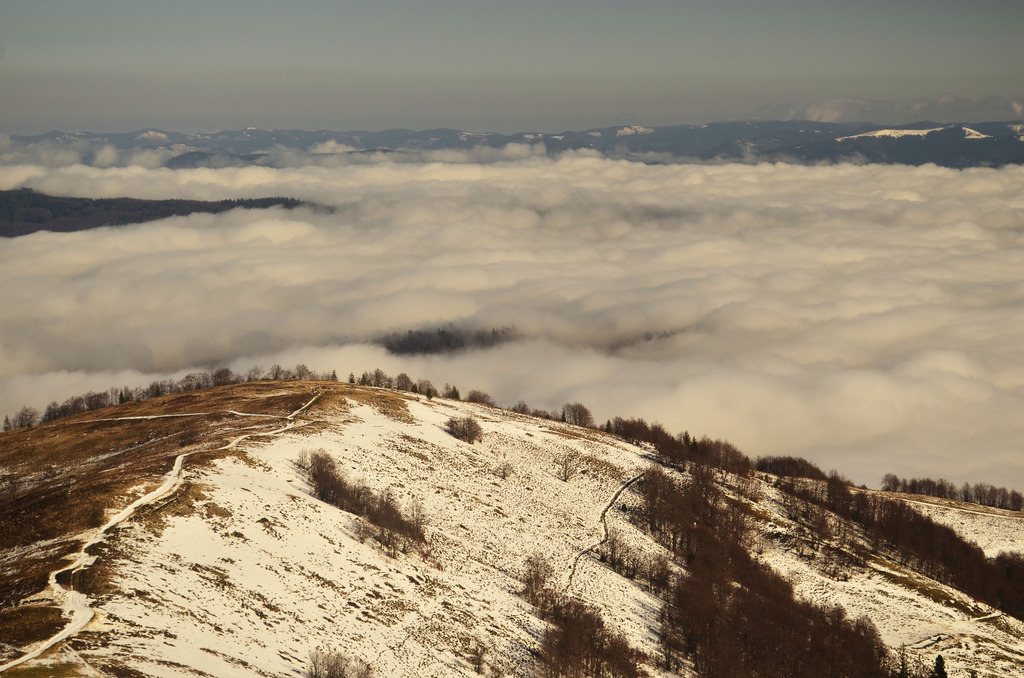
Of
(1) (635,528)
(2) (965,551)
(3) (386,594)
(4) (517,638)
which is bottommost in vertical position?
(2) (965,551)

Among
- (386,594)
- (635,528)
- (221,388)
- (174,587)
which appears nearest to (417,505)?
(386,594)

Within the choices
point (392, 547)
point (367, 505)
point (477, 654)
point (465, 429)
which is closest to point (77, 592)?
Answer: point (477, 654)

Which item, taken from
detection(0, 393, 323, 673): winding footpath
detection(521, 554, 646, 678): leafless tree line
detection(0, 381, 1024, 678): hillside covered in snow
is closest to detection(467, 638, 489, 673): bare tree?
detection(0, 381, 1024, 678): hillside covered in snow

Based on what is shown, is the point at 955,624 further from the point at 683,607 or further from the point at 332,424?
the point at 332,424

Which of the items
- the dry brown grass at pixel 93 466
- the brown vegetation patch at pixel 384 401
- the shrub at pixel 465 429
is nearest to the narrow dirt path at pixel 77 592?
the dry brown grass at pixel 93 466

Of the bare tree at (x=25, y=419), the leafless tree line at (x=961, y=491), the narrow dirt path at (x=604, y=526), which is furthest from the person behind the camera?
the bare tree at (x=25, y=419)

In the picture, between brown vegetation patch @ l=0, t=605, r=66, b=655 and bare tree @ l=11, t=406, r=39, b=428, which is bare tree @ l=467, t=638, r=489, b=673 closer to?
brown vegetation patch @ l=0, t=605, r=66, b=655

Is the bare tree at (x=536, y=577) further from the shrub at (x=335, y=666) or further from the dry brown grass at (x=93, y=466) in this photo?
the dry brown grass at (x=93, y=466)

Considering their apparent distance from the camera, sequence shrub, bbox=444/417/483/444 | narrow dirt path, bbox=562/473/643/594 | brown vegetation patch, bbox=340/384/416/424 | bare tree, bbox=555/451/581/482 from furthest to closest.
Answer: brown vegetation patch, bbox=340/384/416/424 → shrub, bbox=444/417/483/444 → bare tree, bbox=555/451/581/482 → narrow dirt path, bbox=562/473/643/594
